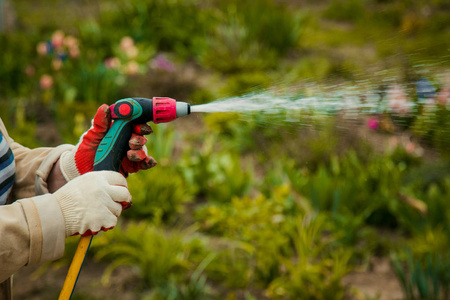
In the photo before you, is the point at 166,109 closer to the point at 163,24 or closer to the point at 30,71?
the point at 30,71

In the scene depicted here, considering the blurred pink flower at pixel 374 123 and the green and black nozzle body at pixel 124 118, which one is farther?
the blurred pink flower at pixel 374 123

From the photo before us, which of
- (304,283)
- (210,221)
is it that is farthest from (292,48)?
(304,283)

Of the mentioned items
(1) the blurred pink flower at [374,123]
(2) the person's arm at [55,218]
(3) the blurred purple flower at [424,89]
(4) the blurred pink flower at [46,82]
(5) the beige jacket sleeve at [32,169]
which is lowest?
(1) the blurred pink flower at [374,123]

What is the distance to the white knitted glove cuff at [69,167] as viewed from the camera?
1586 mm

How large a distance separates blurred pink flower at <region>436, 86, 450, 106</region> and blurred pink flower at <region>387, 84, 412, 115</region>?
0.51 ft

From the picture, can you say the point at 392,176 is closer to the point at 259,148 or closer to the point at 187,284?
the point at 259,148

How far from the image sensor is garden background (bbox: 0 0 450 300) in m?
2.79

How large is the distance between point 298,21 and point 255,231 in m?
4.29

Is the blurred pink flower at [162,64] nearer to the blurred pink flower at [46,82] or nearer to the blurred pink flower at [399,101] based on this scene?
the blurred pink flower at [46,82]

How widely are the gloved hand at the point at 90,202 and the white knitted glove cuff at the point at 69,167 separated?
182 mm

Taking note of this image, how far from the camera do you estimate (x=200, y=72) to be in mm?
5832

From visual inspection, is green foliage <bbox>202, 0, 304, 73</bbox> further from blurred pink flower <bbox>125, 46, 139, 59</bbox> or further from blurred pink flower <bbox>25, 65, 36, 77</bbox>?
blurred pink flower <bbox>25, 65, 36, 77</bbox>

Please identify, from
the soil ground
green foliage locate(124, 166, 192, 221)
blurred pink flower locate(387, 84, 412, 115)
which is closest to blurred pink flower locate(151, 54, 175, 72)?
green foliage locate(124, 166, 192, 221)

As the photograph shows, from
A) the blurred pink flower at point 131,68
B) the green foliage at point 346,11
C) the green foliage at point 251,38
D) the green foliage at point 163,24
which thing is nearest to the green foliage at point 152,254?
the blurred pink flower at point 131,68
